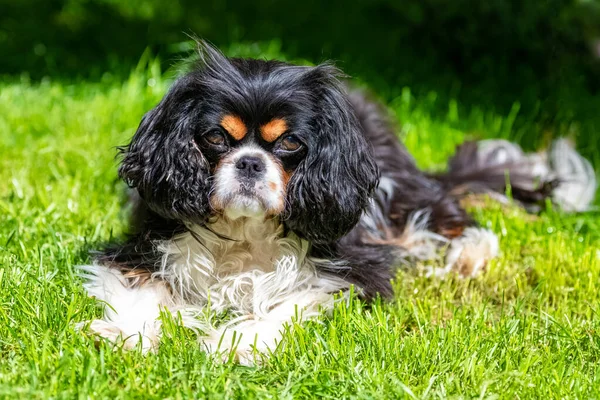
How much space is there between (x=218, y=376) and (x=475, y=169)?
9.18ft

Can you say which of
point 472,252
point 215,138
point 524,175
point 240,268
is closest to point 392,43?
point 524,175

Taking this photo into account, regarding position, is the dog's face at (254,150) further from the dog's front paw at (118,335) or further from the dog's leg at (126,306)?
the dog's front paw at (118,335)

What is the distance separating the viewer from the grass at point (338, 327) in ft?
8.91

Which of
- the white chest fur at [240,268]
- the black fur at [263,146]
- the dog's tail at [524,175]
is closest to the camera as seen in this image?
the black fur at [263,146]

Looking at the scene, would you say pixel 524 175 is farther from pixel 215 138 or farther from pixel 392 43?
pixel 392 43

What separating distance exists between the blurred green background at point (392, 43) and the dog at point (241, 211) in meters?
2.66

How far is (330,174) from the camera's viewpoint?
3.28 metres

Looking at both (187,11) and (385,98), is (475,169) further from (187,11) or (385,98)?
(187,11)

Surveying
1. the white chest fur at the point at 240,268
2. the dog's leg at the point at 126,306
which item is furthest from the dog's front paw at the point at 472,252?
the dog's leg at the point at 126,306

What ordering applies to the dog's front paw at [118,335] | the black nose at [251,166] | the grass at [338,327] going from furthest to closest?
the black nose at [251,166] < the dog's front paw at [118,335] < the grass at [338,327]

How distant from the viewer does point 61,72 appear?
23.3ft

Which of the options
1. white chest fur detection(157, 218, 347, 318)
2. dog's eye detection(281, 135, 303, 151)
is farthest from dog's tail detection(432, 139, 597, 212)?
dog's eye detection(281, 135, 303, 151)

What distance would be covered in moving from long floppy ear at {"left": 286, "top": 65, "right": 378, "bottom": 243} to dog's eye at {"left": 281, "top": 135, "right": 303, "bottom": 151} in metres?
0.05

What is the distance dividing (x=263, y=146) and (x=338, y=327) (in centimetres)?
68
